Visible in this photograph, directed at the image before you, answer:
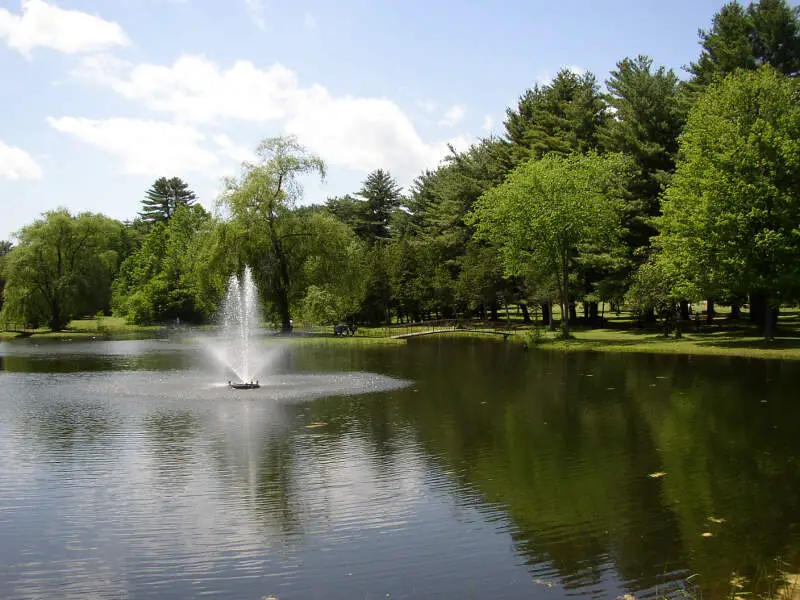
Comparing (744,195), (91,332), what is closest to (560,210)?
(744,195)

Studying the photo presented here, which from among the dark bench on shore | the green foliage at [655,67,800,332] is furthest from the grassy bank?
the green foliage at [655,67,800,332]

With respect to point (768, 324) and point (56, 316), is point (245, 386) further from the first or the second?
point (56, 316)

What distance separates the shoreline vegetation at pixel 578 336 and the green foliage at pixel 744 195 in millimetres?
4062

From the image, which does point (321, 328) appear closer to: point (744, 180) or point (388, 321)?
point (388, 321)

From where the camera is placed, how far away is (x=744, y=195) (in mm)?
43312

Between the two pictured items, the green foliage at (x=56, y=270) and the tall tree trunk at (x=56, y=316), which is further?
the tall tree trunk at (x=56, y=316)

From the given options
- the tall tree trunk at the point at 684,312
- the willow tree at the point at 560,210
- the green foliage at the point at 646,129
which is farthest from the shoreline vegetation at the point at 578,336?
the green foliage at the point at 646,129

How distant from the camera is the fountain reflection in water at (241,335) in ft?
130

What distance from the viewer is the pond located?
32.3 ft

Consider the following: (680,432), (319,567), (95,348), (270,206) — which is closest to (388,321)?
(270,206)

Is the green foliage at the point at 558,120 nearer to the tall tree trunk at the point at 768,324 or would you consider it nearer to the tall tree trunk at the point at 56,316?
the tall tree trunk at the point at 768,324

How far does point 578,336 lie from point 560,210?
36.5 ft

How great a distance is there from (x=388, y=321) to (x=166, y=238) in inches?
1498

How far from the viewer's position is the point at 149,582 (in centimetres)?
962
